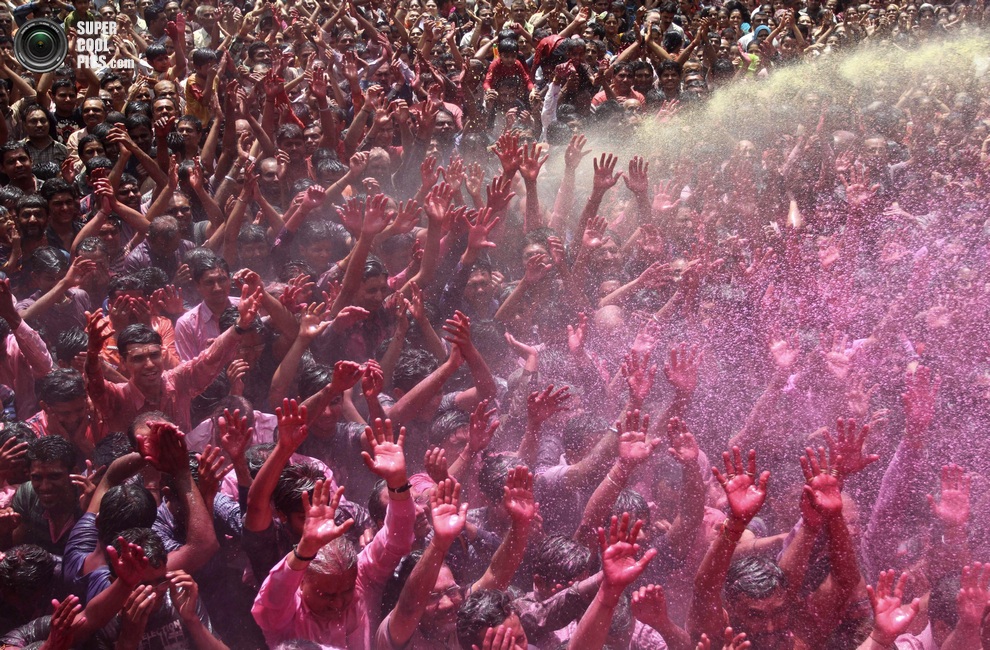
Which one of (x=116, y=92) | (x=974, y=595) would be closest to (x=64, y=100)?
(x=116, y=92)

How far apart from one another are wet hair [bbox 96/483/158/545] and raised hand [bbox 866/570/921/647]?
2.63 m

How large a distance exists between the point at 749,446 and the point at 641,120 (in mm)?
4066

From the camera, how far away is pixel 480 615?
3121 mm

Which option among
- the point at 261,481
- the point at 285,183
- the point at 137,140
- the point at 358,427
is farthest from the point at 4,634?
the point at 137,140

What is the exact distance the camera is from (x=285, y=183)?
266 inches

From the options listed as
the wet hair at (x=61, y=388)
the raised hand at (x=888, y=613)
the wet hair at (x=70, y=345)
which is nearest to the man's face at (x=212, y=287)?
the wet hair at (x=70, y=345)

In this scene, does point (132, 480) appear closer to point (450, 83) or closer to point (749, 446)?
point (749, 446)

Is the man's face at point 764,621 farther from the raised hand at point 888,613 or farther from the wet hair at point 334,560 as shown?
the wet hair at point 334,560

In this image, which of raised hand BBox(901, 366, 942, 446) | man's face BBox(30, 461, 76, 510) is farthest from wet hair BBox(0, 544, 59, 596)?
raised hand BBox(901, 366, 942, 446)

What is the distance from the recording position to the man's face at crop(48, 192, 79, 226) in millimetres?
6105

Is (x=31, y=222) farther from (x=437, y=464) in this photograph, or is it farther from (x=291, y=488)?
(x=437, y=464)

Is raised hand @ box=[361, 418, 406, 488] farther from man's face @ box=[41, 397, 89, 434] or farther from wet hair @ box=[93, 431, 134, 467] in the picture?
man's face @ box=[41, 397, 89, 434]

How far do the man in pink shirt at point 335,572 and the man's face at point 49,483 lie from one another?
50.7 inches

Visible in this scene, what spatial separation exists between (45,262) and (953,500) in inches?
197
